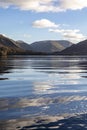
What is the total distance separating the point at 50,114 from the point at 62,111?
4.26ft

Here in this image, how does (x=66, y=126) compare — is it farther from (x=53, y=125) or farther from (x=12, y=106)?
(x=12, y=106)

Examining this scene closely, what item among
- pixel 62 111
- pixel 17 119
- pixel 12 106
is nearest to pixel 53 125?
pixel 17 119

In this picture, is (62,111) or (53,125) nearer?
(53,125)

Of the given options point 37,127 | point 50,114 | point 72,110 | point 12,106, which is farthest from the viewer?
point 12,106

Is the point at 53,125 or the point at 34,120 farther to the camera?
the point at 34,120

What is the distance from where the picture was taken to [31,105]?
2394 cm

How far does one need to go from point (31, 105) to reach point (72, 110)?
11.0 feet

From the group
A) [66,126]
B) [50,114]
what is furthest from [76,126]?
[50,114]

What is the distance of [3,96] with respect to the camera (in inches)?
1117

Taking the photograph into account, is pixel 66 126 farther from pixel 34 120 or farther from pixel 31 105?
pixel 31 105

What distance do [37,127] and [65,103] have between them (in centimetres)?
789

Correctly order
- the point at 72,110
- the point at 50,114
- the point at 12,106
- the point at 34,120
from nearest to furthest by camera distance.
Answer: the point at 34,120
the point at 50,114
the point at 72,110
the point at 12,106

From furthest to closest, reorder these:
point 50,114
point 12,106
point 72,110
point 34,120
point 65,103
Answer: point 65,103 → point 12,106 → point 72,110 → point 50,114 → point 34,120

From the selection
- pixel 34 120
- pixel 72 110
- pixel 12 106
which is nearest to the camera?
pixel 34 120
